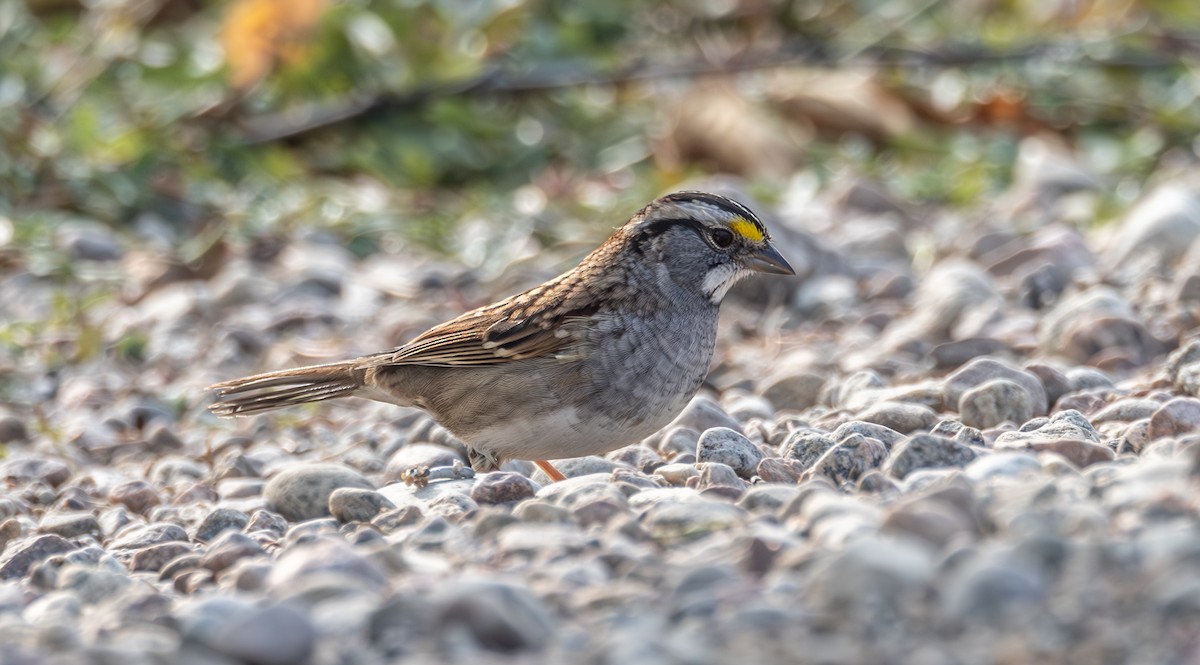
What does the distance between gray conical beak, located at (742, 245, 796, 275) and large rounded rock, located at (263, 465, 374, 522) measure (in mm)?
1347

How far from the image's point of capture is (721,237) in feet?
17.4

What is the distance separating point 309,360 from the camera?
696cm

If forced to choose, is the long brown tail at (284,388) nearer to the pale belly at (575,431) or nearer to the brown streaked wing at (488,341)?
the brown streaked wing at (488,341)

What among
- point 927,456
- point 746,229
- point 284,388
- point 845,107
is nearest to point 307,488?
point 284,388

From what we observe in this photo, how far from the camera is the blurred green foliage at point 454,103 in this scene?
352 inches

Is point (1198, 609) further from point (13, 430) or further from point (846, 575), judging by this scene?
point (13, 430)

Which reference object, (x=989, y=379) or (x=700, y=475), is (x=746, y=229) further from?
(x=700, y=475)

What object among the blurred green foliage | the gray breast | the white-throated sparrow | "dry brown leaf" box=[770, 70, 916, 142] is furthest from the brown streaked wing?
"dry brown leaf" box=[770, 70, 916, 142]

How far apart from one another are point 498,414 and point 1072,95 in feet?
19.3

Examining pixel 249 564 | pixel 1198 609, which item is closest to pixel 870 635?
pixel 1198 609

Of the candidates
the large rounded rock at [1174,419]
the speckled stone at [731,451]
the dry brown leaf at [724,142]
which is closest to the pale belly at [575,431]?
the speckled stone at [731,451]

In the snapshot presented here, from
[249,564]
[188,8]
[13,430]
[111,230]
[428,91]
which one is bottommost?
[249,564]

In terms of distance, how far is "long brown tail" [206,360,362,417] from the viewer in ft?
18.3

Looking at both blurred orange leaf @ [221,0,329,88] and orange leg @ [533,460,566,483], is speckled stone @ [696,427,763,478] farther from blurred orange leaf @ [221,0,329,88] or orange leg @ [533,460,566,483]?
blurred orange leaf @ [221,0,329,88]
